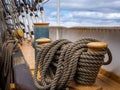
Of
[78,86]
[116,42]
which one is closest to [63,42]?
[78,86]

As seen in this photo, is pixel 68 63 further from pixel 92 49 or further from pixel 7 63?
pixel 7 63

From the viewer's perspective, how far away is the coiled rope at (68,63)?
866 mm

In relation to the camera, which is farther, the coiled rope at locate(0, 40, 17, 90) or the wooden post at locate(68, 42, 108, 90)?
the coiled rope at locate(0, 40, 17, 90)

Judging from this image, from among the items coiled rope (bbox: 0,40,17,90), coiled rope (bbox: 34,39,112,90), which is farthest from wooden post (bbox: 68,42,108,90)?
coiled rope (bbox: 0,40,17,90)

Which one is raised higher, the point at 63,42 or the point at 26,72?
the point at 63,42

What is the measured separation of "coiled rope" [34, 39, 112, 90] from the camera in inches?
34.1

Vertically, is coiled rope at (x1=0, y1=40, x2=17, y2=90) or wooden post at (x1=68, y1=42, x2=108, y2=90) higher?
wooden post at (x1=68, y1=42, x2=108, y2=90)

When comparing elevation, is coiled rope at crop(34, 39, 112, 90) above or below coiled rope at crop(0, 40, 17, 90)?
above

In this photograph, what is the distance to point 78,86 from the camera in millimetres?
916

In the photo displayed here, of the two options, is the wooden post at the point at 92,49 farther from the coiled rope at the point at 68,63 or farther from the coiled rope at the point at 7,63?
the coiled rope at the point at 7,63

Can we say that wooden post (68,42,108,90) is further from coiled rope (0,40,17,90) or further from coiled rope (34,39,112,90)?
coiled rope (0,40,17,90)

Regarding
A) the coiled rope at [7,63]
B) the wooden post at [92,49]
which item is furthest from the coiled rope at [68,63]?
the coiled rope at [7,63]

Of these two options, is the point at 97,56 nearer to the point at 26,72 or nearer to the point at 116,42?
the point at 116,42

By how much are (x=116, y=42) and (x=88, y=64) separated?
415 millimetres
